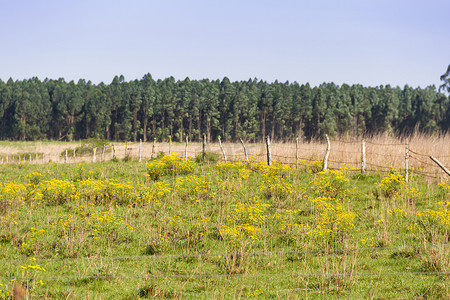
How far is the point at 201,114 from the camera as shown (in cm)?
9019

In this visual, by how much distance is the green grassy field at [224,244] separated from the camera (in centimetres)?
693

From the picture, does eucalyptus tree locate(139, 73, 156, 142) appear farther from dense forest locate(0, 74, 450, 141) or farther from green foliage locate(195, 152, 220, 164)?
green foliage locate(195, 152, 220, 164)

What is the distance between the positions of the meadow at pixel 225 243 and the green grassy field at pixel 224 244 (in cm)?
3

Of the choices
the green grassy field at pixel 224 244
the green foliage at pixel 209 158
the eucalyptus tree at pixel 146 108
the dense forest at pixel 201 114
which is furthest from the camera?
the eucalyptus tree at pixel 146 108

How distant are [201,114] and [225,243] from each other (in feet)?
267

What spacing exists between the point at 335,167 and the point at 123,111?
76.0 m

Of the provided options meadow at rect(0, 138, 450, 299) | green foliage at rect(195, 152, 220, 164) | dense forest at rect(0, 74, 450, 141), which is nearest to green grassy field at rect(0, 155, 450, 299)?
meadow at rect(0, 138, 450, 299)

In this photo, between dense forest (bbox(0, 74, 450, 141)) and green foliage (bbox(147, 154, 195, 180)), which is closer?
green foliage (bbox(147, 154, 195, 180))

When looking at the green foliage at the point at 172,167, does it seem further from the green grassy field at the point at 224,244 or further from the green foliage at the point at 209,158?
the green foliage at the point at 209,158

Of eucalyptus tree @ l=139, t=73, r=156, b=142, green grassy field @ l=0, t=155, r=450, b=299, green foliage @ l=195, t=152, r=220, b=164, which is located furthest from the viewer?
eucalyptus tree @ l=139, t=73, r=156, b=142

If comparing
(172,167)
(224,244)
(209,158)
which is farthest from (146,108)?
(224,244)

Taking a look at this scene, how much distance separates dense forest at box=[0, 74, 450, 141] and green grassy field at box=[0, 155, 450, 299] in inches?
2675

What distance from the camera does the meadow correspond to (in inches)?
273

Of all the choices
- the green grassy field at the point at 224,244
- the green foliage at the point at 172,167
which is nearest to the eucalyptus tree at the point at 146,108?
the green foliage at the point at 172,167
